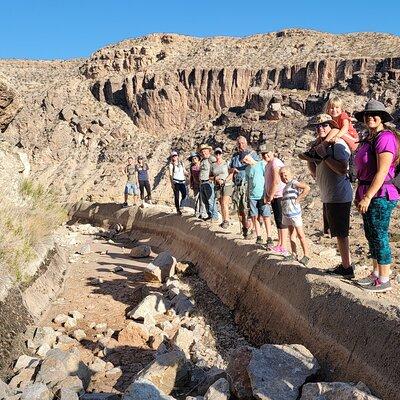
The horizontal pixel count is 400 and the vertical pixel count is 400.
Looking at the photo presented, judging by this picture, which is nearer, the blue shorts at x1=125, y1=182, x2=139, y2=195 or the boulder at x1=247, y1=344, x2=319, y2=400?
the boulder at x1=247, y1=344, x2=319, y2=400

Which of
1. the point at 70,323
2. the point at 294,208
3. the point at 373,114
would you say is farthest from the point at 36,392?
the point at 294,208

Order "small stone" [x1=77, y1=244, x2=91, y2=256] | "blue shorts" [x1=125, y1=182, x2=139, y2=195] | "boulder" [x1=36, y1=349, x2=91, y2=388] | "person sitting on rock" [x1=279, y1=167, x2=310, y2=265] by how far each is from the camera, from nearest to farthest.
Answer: "boulder" [x1=36, y1=349, x2=91, y2=388] → "person sitting on rock" [x1=279, y1=167, x2=310, y2=265] → "small stone" [x1=77, y1=244, x2=91, y2=256] → "blue shorts" [x1=125, y1=182, x2=139, y2=195]

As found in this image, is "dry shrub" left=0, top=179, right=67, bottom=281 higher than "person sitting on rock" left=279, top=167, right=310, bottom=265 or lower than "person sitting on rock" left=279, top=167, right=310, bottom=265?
lower

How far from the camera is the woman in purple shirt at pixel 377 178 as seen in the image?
391cm

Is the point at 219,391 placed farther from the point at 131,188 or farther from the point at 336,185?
the point at 131,188

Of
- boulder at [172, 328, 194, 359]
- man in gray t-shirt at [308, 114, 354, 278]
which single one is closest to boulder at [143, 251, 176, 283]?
boulder at [172, 328, 194, 359]

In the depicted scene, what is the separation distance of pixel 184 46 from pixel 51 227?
6163 centimetres

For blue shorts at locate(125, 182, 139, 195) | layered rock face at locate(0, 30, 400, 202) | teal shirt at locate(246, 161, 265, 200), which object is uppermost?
layered rock face at locate(0, 30, 400, 202)

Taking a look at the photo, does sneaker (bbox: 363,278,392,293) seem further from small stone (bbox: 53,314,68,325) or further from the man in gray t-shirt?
small stone (bbox: 53,314,68,325)

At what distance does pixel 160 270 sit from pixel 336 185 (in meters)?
4.71

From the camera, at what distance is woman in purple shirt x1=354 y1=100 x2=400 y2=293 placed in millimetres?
3912

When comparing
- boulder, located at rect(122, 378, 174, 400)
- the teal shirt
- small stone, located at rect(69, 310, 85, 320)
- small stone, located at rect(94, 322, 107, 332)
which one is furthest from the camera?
the teal shirt

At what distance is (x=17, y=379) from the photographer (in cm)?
471

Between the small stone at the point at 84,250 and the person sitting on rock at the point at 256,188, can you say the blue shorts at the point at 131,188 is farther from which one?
the person sitting on rock at the point at 256,188
